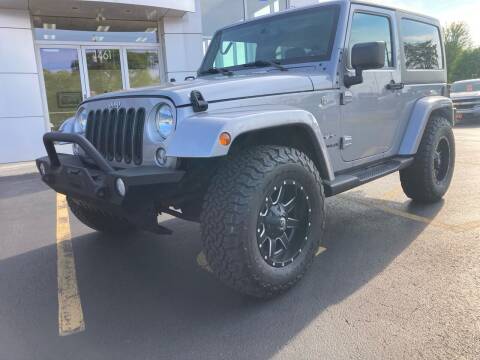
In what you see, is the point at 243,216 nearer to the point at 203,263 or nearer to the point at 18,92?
the point at 203,263

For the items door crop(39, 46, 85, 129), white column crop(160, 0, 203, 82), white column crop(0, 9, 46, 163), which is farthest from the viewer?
white column crop(160, 0, 203, 82)

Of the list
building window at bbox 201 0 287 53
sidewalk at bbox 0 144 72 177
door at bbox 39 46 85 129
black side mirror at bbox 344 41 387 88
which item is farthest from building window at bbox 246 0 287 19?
black side mirror at bbox 344 41 387 88

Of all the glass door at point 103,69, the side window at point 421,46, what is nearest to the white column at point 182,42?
the glass door at point 103,69

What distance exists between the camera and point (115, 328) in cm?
263

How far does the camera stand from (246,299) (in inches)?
115

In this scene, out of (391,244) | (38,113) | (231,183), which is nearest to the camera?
(231,183)

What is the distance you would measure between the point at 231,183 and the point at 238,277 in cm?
56

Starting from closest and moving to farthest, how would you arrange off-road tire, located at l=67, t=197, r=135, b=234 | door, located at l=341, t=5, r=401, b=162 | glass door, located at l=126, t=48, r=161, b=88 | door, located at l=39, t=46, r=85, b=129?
door, located at l=341, t=5, r=401, b=162
off-road tire, located at l=67, t=197, r=135, b=234
door, located at l=39, t=46, r=85, b=129
glass door, located at l=126, t=48, r=161, b=88

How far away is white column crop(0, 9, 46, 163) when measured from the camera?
9.55 metres

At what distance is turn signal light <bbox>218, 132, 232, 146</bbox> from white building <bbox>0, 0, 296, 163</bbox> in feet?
27.8

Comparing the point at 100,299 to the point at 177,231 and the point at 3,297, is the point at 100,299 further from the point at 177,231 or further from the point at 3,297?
the point at 177,231

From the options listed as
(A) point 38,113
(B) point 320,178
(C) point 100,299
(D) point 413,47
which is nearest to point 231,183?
(B) point 320,178

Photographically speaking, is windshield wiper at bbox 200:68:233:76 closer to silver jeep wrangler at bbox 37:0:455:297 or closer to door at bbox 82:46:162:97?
silver jeep wrangler at bbox 37:0:455:297

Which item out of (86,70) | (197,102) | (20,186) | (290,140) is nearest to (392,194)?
(290,140)
